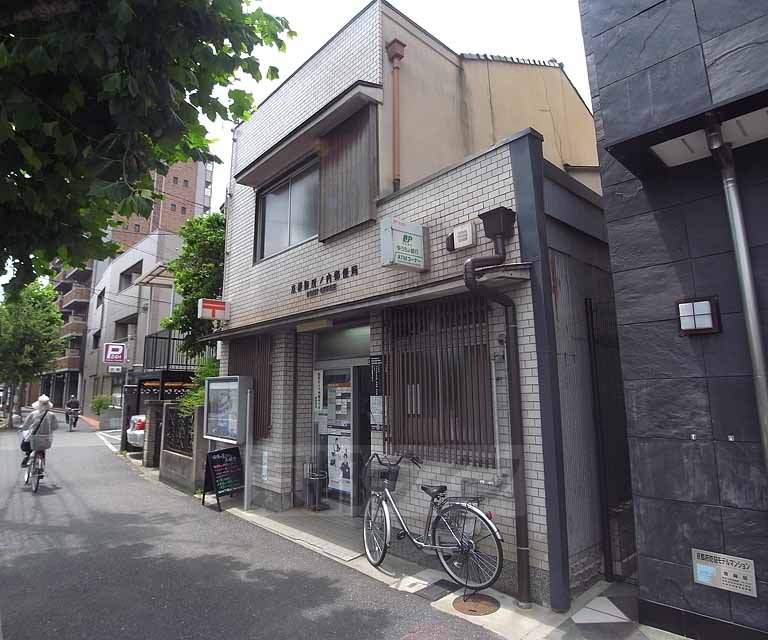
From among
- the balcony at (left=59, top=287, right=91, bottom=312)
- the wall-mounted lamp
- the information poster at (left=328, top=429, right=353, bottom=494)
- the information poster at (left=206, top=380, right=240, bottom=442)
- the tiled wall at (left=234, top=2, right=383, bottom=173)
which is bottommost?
the information poster at (left=328, top=429, right=353, bottom=494)

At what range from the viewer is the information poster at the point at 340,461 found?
7430 millimetres

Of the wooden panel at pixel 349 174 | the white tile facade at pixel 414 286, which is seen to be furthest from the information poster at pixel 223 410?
the wooden panel at pixel 349 174

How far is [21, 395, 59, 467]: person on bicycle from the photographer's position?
32.5 ft

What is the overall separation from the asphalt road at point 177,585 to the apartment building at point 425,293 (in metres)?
1.03

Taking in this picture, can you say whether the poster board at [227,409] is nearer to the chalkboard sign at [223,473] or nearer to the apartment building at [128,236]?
the chalkboard sign at [223,473]

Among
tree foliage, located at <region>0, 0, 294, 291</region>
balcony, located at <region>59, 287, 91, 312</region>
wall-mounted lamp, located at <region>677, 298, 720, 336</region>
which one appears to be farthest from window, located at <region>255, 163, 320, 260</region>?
balcony, located at <region>59, 287, 91, 312</region>

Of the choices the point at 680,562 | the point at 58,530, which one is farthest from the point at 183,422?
the point at 680,562

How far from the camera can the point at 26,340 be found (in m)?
25.1

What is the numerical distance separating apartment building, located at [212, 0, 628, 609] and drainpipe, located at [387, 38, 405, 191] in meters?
0.02

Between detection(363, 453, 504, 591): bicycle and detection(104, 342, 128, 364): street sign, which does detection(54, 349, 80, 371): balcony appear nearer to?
detection(104, 342, 128, 364): street sign

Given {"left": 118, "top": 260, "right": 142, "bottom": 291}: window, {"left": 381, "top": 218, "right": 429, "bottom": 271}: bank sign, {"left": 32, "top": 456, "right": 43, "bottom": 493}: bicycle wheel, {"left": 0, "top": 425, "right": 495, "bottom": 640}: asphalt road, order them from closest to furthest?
{"left": 0, "top": 425, "right": 495, "bottom": 640}: asphalt road
{"left": 381, "top": 218, "right": 429, "bottom": 271}: bank sign
{"left": 32, "top": 456, "right": 43, "bottom": 493}: bicycle wheel
{"left": 118, "top": 260, "right": 142, "bottom": 291}: window

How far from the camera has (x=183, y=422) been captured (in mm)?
10453

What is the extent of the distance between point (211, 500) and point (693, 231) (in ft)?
27.8

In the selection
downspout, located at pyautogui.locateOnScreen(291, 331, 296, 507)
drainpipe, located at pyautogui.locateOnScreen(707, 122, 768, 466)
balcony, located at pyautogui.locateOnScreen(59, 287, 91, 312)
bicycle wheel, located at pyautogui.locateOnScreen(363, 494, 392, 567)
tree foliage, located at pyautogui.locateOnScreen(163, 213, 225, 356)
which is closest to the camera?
drainpipe, located at pyautogui.locateOnScreen(707, 122, 768, 466)
